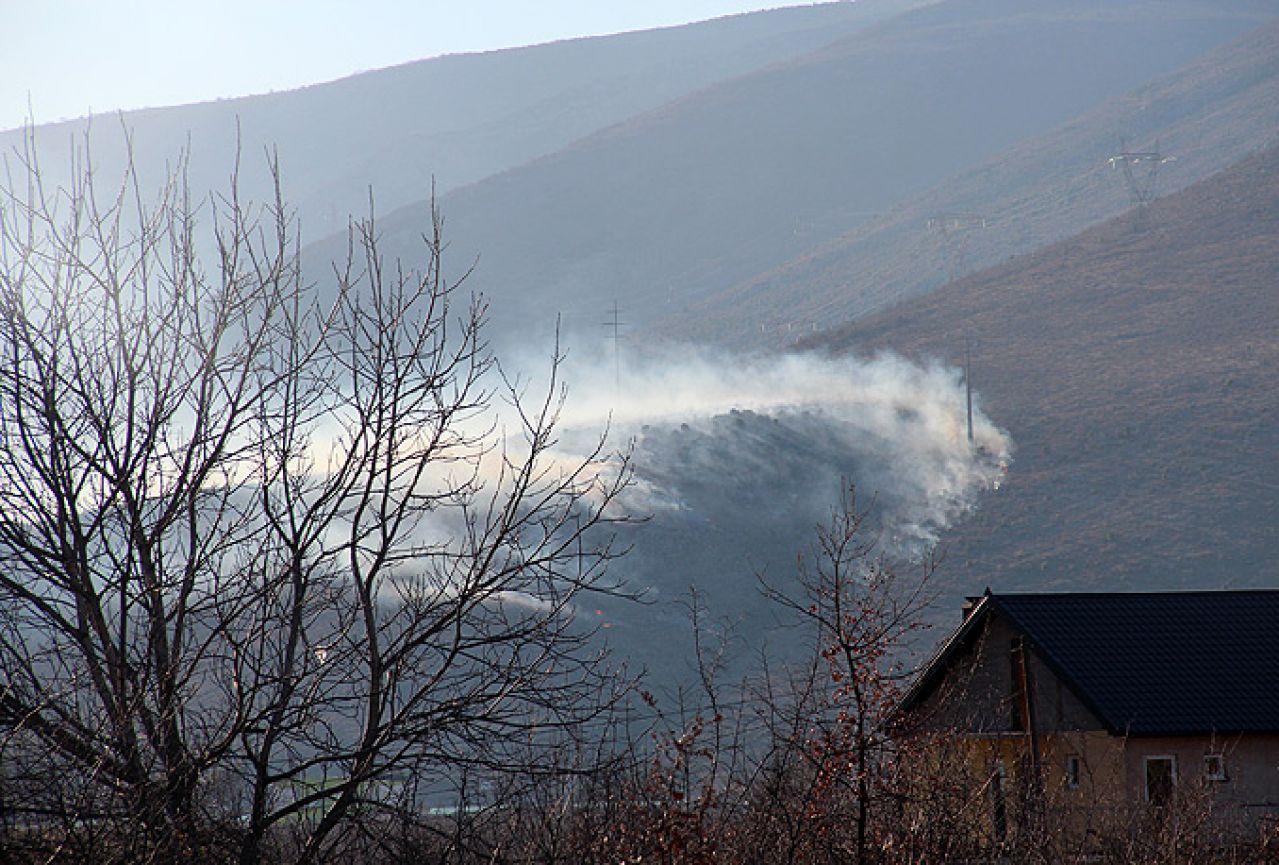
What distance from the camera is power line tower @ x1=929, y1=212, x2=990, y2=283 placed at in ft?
457

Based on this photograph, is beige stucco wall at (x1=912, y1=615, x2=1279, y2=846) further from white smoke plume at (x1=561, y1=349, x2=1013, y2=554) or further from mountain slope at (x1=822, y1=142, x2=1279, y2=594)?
white smoke plume at (x1=561, y1=349, x2=1013, y2=554)

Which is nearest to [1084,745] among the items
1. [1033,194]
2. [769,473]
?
[769,473]

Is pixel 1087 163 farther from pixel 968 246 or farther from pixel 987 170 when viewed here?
pixel 968 246

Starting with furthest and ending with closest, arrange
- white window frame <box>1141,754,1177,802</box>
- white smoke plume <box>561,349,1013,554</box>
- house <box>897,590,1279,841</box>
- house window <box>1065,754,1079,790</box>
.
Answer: white smoke plume <box>561,349,1013,554</box> → white window frame <box>1141,754,1177,802</box> → house window <box>1065,754,1079,790</box> → house <box>897,590,1279,841</box>

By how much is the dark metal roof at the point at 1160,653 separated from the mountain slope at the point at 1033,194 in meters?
103

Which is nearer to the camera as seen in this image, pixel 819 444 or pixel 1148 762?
pixel 1148 762

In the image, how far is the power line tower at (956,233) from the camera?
5482 inches

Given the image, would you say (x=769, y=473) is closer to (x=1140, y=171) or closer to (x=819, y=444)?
(x=819, y=444)

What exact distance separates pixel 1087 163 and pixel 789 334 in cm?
4949

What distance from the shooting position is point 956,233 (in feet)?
496

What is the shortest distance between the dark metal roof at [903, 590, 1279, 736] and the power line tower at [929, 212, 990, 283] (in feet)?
345

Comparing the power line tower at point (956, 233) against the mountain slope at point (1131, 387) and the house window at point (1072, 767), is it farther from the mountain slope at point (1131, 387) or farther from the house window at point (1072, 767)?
the house window at point (1072, 767)

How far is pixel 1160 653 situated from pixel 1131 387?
207 ft

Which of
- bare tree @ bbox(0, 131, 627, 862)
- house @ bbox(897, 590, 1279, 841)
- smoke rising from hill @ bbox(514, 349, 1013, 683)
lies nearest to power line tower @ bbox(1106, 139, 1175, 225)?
smoke rising from hill @ bbox(514, 349, 1013, 683)
